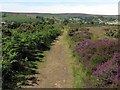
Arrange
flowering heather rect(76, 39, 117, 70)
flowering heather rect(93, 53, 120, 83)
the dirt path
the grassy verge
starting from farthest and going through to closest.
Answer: flowering heather rect(76, 39, 117, 70) < the dirt path < the grassy verge < flowering heather rect(93, 53, 120, 83)

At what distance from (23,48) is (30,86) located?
8.83 meters

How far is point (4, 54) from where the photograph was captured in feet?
65.3

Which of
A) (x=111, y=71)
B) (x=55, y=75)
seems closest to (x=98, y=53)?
(x=55, y=75)

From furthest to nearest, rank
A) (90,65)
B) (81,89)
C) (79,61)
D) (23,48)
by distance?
(23,48)
(79,61)
(90,65)
(81,89)

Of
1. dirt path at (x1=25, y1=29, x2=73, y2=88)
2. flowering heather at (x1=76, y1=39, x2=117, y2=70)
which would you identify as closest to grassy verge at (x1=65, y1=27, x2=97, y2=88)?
dirt path at (x1=25, y1=29, x2=73, y2=88)

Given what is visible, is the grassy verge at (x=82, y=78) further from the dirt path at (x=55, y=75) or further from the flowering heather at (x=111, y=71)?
the flowering heather at (x=111, y=71)

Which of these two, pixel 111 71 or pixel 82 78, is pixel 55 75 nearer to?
pixel 82 78

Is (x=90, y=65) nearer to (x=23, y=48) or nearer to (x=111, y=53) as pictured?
(x=111, y=53)

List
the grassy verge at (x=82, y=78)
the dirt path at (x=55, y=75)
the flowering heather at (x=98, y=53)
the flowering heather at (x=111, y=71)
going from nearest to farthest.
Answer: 1. the flowering heather at (x=111, y=71)
2. the grassy verge at (x=82, y=78)
3. the dirt path at (x=55, y=75)
4. the flowering heather at (x=98, y=53)

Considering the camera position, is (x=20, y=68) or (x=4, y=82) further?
(x=20, y=68)

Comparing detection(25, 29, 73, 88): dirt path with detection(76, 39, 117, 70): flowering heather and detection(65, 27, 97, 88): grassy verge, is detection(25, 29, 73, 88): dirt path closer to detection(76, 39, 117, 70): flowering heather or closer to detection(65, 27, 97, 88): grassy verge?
detection(65, 27, 97, 88): grassy verge

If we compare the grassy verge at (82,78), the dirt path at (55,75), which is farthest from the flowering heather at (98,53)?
the dirt path at (55,75)

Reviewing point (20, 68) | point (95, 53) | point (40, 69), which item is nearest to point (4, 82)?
point (20, 68)

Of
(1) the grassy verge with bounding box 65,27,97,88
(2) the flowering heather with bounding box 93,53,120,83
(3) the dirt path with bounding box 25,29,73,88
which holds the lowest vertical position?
(3) the dirt path with bounding box 25,29,73,88
